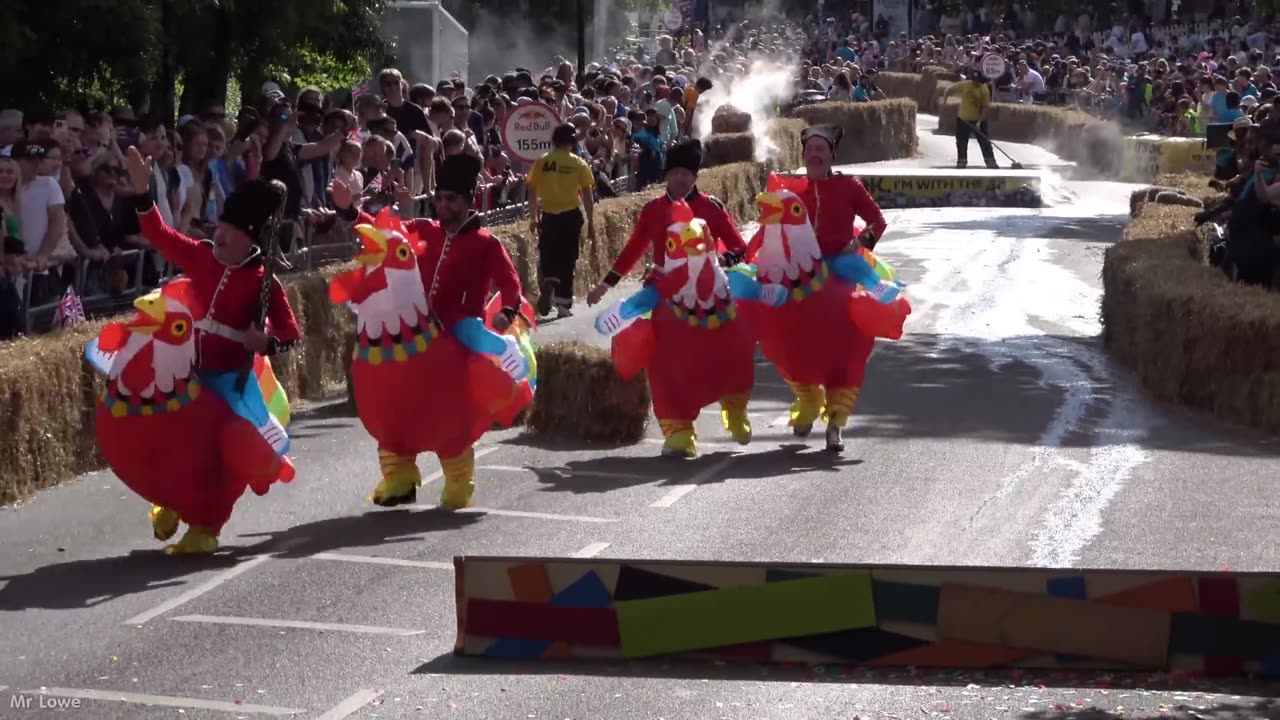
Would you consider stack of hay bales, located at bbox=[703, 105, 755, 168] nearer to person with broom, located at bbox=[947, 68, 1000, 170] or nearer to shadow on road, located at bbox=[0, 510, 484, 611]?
person with broom, located at bbox=[947, 68, 1000, 170]

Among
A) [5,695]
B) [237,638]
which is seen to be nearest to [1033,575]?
[237,638]

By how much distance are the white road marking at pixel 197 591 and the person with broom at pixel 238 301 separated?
0.28 metres

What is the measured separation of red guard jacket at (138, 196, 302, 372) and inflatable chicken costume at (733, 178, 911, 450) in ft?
13.6

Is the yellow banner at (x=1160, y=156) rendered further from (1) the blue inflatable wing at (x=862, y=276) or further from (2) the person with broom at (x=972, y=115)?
(1) the blue inflatable wing at (x=862, y=276)

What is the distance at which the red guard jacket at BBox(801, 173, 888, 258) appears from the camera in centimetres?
1348

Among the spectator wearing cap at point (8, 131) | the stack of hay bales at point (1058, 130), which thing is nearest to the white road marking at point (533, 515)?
the spectator wearing cap at point (8, 131)

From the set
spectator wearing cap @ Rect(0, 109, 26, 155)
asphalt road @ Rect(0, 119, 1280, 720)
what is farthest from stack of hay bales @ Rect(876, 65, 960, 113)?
spectator wearing cap @ Rect(0, 109, 26, 155)

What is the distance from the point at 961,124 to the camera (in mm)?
40312

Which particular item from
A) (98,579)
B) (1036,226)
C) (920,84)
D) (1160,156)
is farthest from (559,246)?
(920,84)

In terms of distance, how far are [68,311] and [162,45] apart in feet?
19.2

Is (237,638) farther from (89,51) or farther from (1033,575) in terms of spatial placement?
(89,51)

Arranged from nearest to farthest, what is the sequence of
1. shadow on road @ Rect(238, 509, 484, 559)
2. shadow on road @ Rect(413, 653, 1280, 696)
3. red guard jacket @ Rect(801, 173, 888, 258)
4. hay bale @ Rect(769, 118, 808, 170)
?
shadow on road @ Rect(413, 653, 1280, 696), shadow on road @ Rect(238, 509, 484, 559), red guard jacket @ Rect(801, 173, 888, 258), hay bale @ Rect(769, 118, 808, 170)

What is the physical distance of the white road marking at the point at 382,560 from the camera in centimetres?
1021

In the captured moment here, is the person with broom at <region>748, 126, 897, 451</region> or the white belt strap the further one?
the person with broom at <region>748, 126, 897, 451</region>
